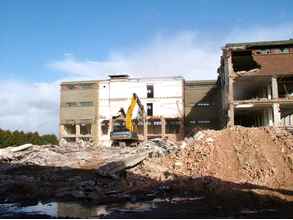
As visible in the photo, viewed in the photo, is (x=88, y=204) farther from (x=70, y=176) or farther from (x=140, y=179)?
(x=70, y=176)

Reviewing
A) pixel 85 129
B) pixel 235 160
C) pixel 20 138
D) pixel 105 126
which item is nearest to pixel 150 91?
pixel 105 126

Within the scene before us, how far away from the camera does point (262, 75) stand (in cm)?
3481

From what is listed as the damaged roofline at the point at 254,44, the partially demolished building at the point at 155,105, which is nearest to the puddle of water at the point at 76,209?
the damaged roofline at the point at 254,44

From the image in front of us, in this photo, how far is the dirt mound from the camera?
56.4 ft

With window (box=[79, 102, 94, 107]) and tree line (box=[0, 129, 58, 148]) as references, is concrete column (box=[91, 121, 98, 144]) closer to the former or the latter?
window (box=[79, 102, 94, 107])

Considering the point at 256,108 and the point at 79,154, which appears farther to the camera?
the point at 256,108

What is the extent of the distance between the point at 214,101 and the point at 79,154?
Result: 82.4 ft

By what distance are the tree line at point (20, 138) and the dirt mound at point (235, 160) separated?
39.8 meters

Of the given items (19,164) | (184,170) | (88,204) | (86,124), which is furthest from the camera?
(86,124)

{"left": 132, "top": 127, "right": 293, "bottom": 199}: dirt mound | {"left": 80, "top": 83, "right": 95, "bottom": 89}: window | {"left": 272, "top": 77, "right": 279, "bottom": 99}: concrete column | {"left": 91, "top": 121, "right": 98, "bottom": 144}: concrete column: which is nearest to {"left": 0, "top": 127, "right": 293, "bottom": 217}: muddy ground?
{"left": 132, "top": 127, "right": 293, "bottom": 199}: dirt mound

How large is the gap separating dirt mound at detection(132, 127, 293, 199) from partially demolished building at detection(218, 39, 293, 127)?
1268 cm

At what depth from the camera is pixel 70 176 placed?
18625mm

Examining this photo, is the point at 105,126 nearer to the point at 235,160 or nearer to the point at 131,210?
the point at 235,160

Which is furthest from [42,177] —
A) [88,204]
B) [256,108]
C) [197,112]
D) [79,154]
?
[197,112]
